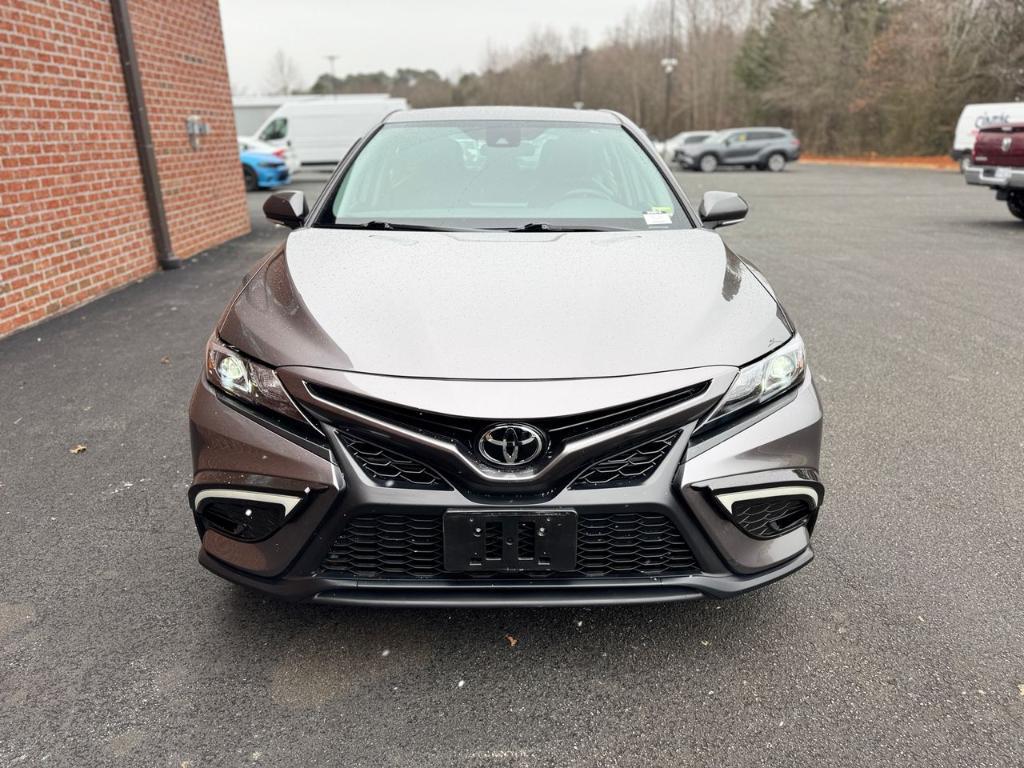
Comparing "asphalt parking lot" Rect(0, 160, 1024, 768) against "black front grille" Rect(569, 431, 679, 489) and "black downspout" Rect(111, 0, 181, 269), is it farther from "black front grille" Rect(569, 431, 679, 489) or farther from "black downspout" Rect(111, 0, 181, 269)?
"black downspout" Rect(111, 0, 181, 269)

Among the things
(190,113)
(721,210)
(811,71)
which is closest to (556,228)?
(721,210)

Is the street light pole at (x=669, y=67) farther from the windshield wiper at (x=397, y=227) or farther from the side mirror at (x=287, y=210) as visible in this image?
the windshield wiper at (x=397, y=227)

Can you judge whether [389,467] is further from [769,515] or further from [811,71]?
[811,71]

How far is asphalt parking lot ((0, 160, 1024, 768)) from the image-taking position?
1.91 m

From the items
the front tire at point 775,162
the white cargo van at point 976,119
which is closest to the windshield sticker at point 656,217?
the white cargo van at point 976,119

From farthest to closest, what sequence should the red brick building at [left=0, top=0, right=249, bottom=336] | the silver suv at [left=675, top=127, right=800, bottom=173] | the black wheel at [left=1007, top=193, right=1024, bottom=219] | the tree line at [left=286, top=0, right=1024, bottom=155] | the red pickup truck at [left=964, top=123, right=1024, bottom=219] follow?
the tree line at [left=286, top=0, right=1024, bottom=155] → the silver suv at [left=675, top=127, right=800, bottom=173] → the black wheel at [left=1007, top=193, right=1024, bottom=219] → the red pickup truck at [left=964, top=123, right=1024, bottom=219] → the red brick building at [left=0, top=0, right=249, bottom=336]

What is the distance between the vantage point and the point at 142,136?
301 inches

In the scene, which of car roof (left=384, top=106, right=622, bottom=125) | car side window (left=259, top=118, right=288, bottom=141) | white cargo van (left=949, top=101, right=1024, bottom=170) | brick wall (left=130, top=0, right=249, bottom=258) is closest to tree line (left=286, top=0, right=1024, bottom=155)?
white cargo van (left=949, top=101, right=1024, bottom=170)

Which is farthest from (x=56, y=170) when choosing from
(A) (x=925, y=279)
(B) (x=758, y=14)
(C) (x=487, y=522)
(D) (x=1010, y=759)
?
(B) (x=758, y=14)

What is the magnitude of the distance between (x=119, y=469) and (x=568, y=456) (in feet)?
8.05

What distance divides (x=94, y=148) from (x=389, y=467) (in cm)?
637

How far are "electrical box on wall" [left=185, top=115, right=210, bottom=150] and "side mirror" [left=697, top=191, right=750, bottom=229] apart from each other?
7492 mm

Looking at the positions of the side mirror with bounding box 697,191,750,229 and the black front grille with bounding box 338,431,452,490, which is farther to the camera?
the side mirror with bounding box 697,191,750,229

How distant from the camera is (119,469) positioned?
3449mm
